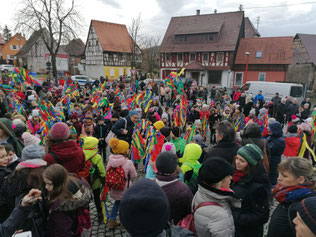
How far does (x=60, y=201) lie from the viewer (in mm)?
1827

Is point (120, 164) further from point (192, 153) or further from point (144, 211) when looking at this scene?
point (144, 211)

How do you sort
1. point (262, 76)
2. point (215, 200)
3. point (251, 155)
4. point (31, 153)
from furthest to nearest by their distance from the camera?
point (262, 76), point (31, 153), point (251, 155), point (215, 200)

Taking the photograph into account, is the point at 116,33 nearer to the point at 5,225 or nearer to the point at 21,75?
the point at 21,75

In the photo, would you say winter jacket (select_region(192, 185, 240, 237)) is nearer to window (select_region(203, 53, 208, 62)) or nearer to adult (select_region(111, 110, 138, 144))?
adult (select_region(111, 110, 138, 144))

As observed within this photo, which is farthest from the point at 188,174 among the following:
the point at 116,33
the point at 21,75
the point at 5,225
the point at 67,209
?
the point at 116,33

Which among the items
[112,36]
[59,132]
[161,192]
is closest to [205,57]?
[112,36]

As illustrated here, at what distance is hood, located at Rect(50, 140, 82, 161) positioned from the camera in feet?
8.54

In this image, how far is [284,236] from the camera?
71.1 inches

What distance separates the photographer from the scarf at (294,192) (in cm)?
176

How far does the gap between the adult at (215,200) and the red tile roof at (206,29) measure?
92.1 ft

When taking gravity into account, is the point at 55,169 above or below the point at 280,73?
below

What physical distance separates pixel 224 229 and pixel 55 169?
5.08 feet

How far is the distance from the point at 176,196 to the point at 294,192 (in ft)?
3.48

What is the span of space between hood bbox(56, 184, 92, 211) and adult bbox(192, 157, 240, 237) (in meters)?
1.04
